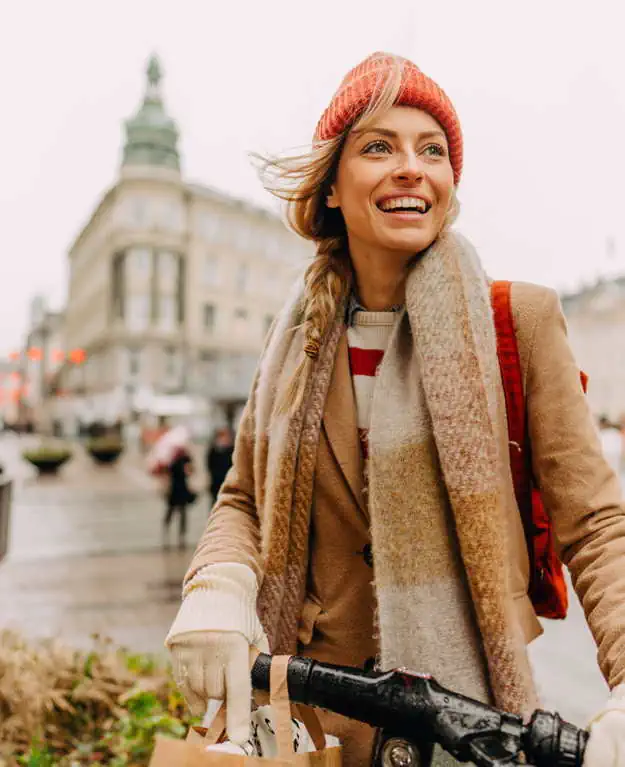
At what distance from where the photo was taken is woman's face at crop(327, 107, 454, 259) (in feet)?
4.74

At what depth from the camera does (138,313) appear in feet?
160

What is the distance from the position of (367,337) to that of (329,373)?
13cm

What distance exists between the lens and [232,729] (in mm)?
1093

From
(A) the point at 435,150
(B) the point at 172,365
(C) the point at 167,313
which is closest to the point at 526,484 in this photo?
(A) the point at 435,150

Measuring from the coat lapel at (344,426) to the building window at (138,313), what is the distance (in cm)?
4846

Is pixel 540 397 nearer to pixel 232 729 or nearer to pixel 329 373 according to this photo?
pixel 329 373

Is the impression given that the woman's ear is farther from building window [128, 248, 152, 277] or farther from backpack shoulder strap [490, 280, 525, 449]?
building window [128, 248, 152, 277]

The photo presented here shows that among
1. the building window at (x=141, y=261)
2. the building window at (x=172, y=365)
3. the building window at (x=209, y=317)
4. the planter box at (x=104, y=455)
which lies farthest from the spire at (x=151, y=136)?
the planter box at (x=104, y=455)

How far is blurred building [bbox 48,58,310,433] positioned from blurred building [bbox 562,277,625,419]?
902 inches

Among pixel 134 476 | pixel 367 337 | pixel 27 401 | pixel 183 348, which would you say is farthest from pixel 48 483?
pixel 27 401

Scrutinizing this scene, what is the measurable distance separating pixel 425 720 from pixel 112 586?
279 inches

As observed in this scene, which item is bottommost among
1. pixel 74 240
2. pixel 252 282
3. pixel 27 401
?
pixel 27 401

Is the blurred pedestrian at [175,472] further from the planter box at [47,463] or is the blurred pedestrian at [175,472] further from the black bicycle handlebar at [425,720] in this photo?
the planter box at [47,463]

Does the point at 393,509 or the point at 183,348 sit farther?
the point at 183,348
